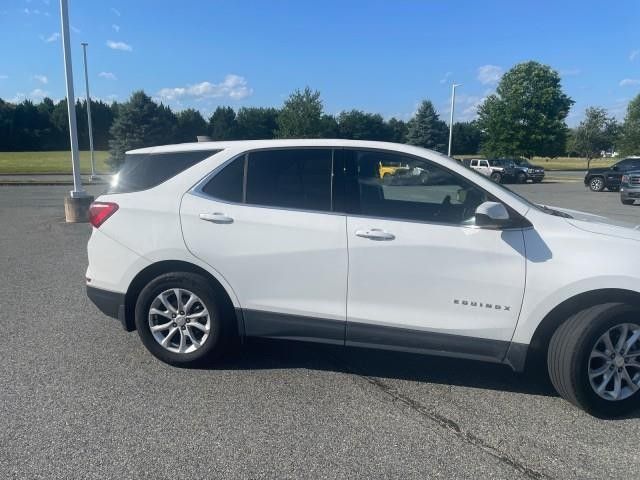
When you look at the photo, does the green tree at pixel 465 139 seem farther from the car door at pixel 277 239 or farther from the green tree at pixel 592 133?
the car door at pixel 277 239

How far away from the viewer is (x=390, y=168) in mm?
3656

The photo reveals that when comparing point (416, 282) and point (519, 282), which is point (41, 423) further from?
point (519, 282)

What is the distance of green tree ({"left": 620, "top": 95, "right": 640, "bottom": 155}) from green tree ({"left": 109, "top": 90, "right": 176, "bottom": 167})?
178 feet

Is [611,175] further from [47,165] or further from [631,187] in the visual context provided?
[47,165]

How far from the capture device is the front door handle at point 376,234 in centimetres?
336

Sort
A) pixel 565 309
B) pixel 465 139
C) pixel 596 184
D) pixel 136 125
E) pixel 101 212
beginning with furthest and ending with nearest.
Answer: pixel 465 139, pixel 136 125, pixel 596 184, pixel 101 212, pixel 565 309

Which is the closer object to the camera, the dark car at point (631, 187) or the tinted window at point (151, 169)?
the tinted window at point (151, 169)

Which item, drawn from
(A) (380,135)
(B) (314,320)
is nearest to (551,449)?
(B) (314,320)

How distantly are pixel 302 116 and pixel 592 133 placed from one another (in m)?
49.1

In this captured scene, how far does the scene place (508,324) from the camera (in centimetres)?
327

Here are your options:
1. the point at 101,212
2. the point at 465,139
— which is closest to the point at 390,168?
the point at 101,212

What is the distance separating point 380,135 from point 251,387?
65.9 m

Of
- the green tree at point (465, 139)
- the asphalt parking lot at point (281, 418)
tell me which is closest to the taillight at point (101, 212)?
the asphalt parking lot at point (281, 418)

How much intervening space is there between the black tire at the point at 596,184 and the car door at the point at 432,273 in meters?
26.1
